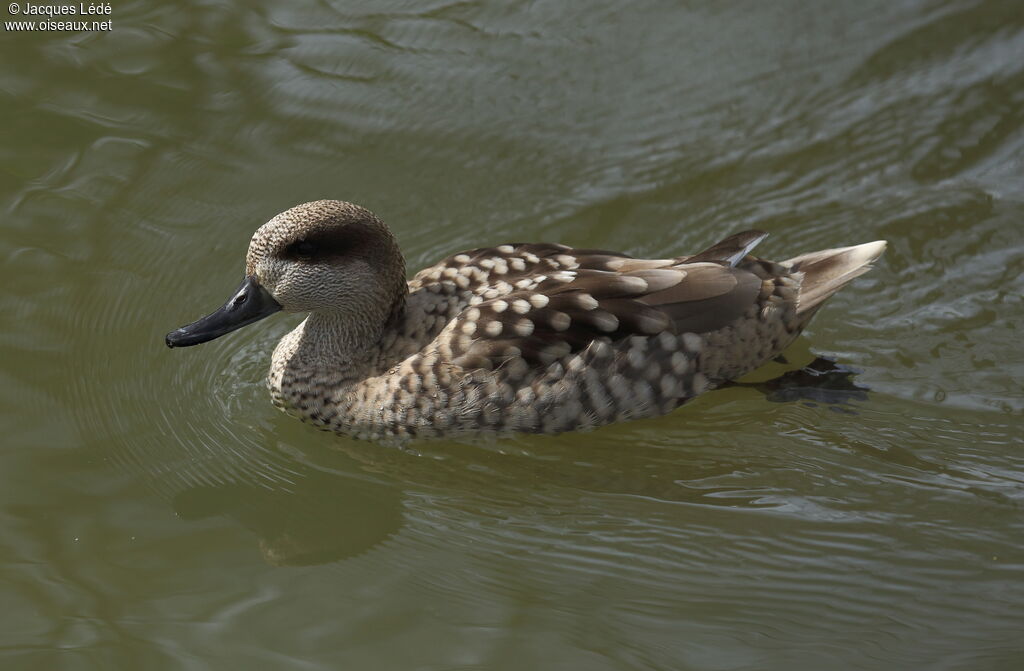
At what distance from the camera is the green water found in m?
5.39

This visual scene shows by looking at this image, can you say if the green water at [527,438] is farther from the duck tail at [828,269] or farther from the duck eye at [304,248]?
the duck eye at [304,248]

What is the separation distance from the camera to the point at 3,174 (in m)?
7.87

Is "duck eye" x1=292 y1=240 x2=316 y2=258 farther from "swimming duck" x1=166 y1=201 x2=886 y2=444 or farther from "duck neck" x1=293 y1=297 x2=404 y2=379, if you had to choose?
"duck neck" x1=293 y1=297 x2=404 y2=379

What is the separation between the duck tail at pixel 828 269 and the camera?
22.4ft

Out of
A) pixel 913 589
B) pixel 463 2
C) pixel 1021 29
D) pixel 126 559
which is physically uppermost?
pixel 463 2

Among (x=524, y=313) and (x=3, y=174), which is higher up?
(x=3, y=174)

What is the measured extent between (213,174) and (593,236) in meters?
2.51

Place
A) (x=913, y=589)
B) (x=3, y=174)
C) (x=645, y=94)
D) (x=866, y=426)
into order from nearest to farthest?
(x=913, y=589), (x=866, y=426), (x=3, y=174), (x=645, y=94)

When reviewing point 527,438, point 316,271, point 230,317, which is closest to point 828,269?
→ point 527,438

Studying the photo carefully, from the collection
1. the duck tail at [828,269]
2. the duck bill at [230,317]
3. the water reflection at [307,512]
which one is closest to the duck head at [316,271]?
the duck bill at [230,317]

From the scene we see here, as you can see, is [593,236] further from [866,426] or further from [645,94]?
[866,426]

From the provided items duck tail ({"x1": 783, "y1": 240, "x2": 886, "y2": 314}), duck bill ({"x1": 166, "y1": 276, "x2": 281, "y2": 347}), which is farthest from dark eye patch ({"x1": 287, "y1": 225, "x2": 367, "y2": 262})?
duck tail ({"x1": 783, "y1": 240, "x2": 886, "y2": 314})

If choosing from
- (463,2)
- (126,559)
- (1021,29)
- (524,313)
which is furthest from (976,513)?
(463,2)

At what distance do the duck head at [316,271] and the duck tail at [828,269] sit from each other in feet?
7.27
